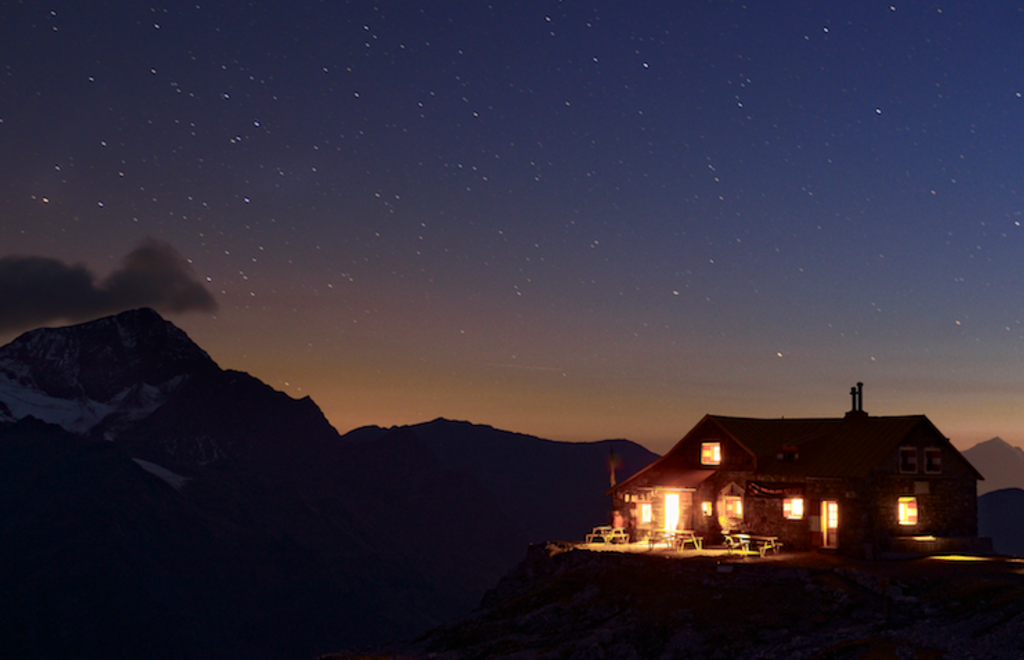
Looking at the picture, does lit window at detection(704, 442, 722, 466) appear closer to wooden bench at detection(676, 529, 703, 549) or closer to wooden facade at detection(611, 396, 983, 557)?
wooden facade at detection(611, 396, 983, 557)

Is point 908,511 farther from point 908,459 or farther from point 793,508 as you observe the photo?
point 793,508

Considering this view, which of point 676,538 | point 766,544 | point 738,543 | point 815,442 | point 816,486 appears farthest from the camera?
point 815,442

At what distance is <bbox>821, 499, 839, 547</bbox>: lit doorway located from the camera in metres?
38.6

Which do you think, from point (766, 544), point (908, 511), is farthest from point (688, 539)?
point (908, 511)

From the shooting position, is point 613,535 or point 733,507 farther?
point 613,535

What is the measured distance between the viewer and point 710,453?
45.2 m

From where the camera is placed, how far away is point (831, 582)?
2992cm

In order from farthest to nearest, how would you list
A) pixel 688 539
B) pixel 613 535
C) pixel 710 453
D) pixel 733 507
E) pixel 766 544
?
pixel 710 453 → pixel 613 535 → pixel 733 507 → pixel 688 539 → pixel 766 544

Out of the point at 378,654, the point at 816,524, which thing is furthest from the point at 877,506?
the point at 378,654

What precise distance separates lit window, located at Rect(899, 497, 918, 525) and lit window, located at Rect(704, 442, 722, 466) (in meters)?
8.66

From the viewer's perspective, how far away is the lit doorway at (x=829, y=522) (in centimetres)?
3856

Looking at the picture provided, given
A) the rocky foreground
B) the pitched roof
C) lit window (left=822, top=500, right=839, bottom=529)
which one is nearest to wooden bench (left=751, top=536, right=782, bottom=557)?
the rocky foreground

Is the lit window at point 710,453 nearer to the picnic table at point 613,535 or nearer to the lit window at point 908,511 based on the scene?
the picnic table at point 613,535

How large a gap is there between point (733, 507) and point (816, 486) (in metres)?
4.64
